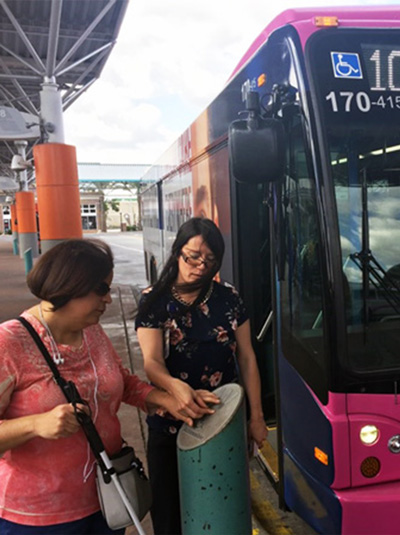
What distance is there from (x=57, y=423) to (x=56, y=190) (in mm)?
9042

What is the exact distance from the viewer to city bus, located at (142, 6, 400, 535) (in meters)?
2.25

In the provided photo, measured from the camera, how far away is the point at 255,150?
2348mm

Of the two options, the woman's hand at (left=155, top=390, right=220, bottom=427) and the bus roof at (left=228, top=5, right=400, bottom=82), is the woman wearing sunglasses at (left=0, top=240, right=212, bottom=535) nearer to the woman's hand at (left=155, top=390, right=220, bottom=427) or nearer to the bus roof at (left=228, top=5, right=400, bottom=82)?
the woman's hand at (left=155, top=390, right=220, bottom=427)

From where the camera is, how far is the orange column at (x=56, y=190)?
9859 millimetres

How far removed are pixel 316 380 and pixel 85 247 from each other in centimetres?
134

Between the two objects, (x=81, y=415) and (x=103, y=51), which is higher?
(x=103, y=51)

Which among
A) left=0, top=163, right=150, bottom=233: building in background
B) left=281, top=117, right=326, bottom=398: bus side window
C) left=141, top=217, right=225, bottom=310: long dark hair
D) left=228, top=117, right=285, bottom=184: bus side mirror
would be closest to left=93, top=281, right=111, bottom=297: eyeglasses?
left=141, top=217, right=225, bottom=310: long dark hair

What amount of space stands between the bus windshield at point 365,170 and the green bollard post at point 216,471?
69 centimetres

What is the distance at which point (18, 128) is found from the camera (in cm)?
1044

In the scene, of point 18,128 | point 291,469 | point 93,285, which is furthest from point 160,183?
point 93,285

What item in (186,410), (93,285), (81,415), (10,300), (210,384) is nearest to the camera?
(81,415)

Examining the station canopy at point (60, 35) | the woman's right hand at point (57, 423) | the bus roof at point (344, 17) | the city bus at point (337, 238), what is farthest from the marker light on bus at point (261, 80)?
the station canopy at point (60, 35)

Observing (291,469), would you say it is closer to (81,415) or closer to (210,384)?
(210,384)

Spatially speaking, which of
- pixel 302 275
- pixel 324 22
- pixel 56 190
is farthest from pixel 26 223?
pixel 324 22
